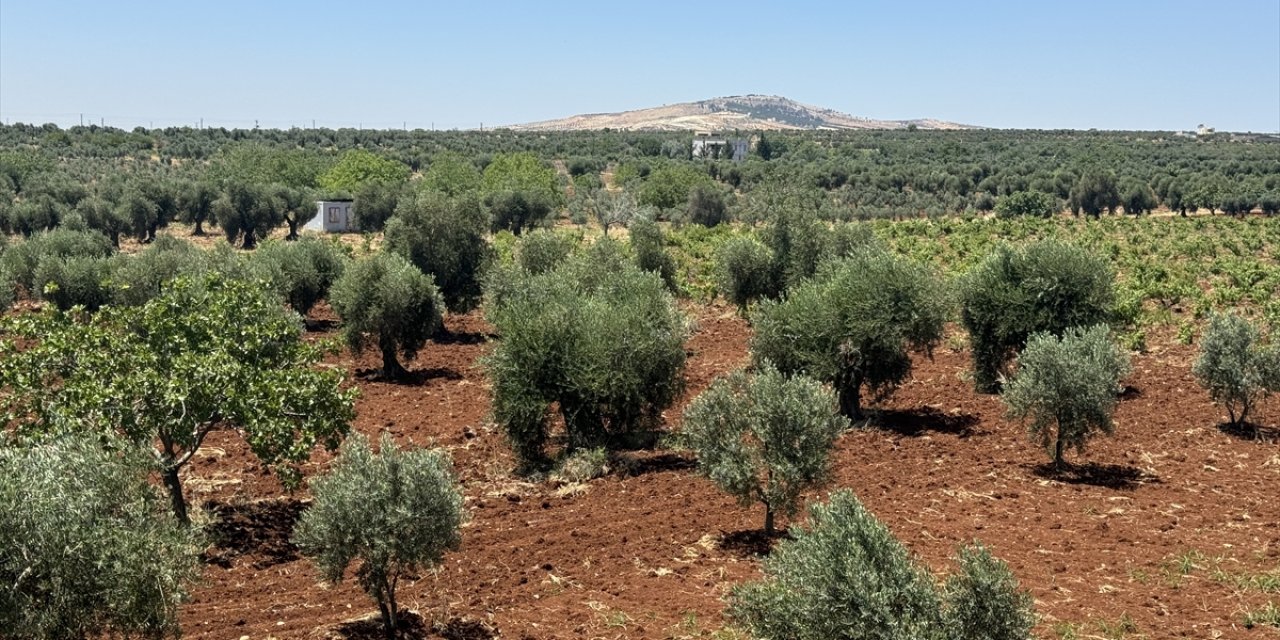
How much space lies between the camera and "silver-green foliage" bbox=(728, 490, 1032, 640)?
438 inches

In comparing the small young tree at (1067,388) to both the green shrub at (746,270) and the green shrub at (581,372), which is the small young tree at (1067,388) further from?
the green shrub at (746,270)

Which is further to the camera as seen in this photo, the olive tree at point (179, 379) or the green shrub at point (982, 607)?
the olive tree at point (179, 379)

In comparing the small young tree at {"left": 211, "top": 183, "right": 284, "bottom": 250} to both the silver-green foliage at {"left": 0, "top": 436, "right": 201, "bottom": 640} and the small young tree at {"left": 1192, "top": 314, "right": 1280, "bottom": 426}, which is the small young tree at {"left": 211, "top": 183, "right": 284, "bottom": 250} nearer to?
the small young tree at {"left": 1192, "top": 314, "right": 1280, "bottom": 426}

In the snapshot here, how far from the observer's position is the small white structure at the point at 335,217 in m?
93.2

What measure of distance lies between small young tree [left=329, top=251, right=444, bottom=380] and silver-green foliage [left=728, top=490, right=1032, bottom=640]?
28779mm

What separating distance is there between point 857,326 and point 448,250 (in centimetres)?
2629

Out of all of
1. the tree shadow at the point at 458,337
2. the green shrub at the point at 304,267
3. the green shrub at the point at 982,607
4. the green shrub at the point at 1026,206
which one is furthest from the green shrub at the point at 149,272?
the green shrub at the point at 1026,206

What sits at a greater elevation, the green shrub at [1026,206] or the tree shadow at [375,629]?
the green shrub at [1026,206]

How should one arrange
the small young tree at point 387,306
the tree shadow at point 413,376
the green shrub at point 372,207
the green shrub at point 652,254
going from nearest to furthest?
the small young tree at point 387,306 → the tree shadow at point 413,376 → the green shrub at point 652,254 → the green shrub at point 372,207

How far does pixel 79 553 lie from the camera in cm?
1156

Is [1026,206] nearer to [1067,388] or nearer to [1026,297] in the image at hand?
[1026,297]

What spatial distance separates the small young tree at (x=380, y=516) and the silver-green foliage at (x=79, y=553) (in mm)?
2236

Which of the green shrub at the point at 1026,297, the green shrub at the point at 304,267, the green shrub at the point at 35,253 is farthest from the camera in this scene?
the green shrub at the point at 35,253

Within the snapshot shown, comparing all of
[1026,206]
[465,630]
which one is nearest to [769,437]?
[465,630]
